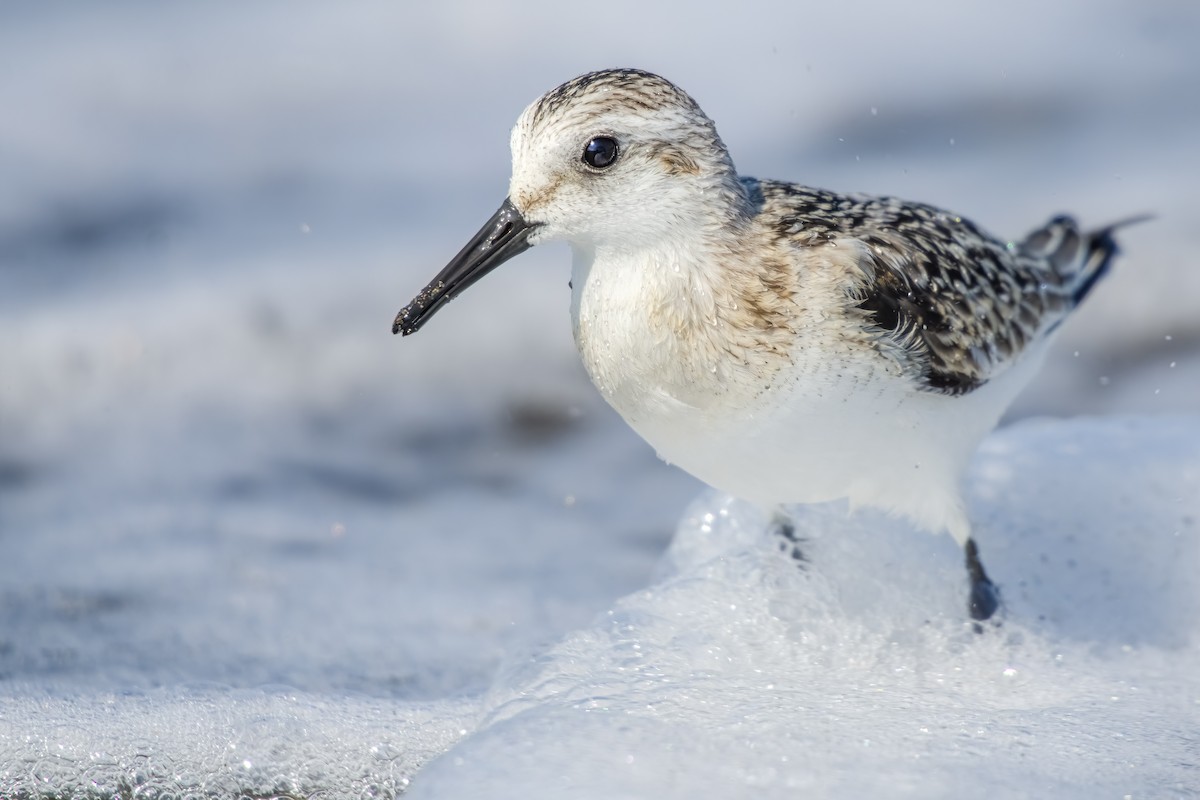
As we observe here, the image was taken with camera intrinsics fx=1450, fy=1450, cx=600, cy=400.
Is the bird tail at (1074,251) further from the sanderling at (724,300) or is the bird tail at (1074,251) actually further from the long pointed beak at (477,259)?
the long pointed beak at (477,259)

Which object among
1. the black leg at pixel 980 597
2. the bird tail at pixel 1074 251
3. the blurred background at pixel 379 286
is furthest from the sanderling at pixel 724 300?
the blurred background at pixel 379 286

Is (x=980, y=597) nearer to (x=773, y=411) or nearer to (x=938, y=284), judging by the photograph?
(x=938, y=284)

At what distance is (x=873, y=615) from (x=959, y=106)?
509 centimetres

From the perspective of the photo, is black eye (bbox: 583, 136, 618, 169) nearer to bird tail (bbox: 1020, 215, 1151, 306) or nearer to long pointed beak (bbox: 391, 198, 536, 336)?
long pointed beak (bbox: 391, 198, 536, 336)

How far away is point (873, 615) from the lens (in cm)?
474

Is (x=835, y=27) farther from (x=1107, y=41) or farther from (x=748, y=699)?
(x=748, y=699)

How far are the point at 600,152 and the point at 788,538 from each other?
6.20 feet

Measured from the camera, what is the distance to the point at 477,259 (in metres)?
3.69

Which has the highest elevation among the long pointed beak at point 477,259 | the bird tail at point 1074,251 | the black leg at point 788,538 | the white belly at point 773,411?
the bird tail at point 1074,251

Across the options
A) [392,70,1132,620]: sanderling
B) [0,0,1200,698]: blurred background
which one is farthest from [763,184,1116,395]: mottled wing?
[0,0,1200,698]: blurred background

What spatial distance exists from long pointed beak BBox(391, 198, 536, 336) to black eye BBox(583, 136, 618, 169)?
0.22 metres

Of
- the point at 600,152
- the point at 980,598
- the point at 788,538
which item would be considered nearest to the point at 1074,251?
the point at 980,598

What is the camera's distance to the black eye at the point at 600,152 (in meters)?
3.55

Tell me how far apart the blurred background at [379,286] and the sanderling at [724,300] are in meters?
1.53
